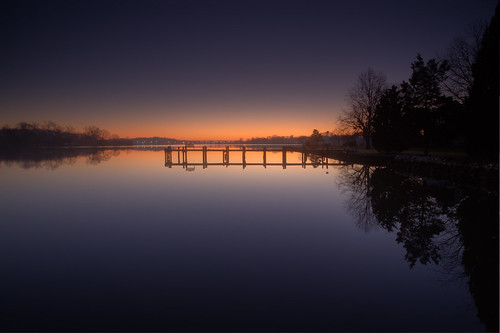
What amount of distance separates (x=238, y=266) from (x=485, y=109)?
1939 cm

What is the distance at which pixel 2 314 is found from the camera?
4.43 m

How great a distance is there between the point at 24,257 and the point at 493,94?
24.3 m

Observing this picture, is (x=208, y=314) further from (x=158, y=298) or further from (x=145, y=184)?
(x=145, y=184)

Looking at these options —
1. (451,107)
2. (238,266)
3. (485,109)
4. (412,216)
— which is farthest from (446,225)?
(451,107)

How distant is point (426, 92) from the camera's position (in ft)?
92.2

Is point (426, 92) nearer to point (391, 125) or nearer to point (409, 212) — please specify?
point (391, 125)

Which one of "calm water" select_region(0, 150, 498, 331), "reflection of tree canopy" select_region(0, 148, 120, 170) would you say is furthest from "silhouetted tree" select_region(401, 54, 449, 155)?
"reflection of tree canopy" select_region(0, 148, 120, 170)

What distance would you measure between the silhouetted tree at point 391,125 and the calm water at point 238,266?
71.2 feet

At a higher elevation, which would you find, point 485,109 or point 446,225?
point 485,109

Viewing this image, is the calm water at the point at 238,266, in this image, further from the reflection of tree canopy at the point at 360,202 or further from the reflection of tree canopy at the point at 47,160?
the reflection of tree canopy at the point at 47,160

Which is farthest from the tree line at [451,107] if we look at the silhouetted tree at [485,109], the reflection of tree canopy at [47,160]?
the reflection of tree canopy at [47,160]

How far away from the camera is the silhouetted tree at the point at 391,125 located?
102 ft

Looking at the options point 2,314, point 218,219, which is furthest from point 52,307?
point 218,219

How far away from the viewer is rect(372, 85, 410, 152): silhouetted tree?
31141mm
